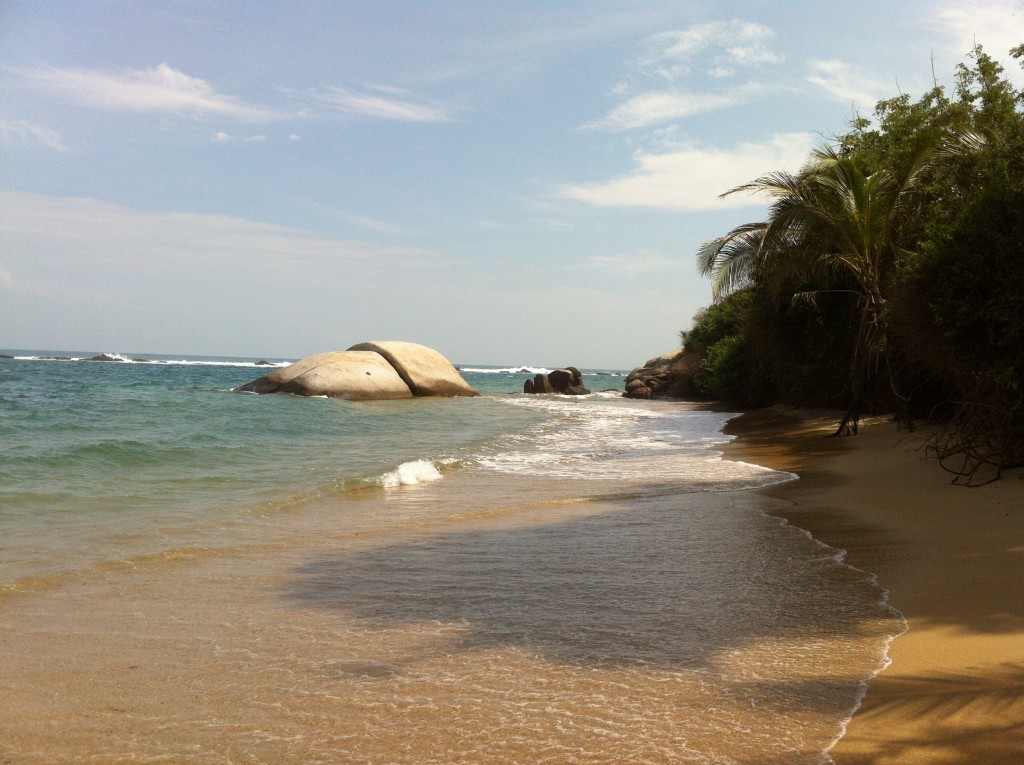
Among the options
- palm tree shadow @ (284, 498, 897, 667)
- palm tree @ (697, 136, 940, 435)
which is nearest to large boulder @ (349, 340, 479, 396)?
palm tree @ (697, 136, 940, 435)

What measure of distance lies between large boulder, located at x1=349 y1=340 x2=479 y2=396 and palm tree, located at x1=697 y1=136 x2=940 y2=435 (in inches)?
746

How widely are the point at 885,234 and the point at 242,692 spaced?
1519cm

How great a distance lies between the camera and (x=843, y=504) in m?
8.67

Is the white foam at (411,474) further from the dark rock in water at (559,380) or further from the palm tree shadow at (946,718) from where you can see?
the dark rock in water at (559,380)

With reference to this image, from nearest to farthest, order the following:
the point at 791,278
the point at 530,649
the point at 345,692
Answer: the point at 345,692 → the point at 530,649 → the point at 791,278

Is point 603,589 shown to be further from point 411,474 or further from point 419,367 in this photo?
point 419,367

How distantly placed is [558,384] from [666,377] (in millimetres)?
6916

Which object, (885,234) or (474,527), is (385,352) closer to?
(885,234)

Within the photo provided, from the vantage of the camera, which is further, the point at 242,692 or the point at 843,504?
the point at 843,504

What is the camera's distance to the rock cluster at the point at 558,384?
48469 mm

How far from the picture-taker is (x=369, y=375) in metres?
31.6

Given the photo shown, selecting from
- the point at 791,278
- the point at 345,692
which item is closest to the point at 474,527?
the point at 345,692

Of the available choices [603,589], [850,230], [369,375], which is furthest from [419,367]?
[603,589]

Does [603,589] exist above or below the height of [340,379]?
below
